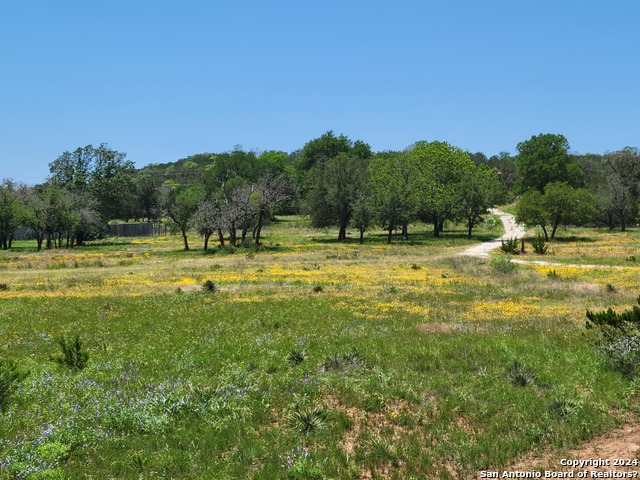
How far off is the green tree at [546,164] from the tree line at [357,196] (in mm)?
211

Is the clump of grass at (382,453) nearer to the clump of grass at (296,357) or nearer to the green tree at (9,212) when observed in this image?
the clump of grass at (296,357)

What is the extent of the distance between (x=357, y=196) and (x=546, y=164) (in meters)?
49.7

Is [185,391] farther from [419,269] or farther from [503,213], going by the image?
[503,213]

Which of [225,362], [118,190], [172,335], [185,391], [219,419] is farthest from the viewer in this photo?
[118,190]

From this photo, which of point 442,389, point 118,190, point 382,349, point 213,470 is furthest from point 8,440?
point 118,190

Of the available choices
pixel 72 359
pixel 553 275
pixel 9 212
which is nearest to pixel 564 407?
pixel 72 359

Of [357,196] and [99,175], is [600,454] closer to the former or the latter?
[357,196]

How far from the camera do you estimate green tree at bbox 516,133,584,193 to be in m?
99.8

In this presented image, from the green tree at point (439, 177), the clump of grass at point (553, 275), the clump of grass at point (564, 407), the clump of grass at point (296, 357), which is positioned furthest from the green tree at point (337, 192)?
the clump of grass at point (564, 407)

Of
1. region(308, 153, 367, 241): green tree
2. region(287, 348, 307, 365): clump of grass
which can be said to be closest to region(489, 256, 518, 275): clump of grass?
region(287, 348, 307, 365): clump of grass

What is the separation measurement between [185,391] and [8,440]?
3312 mm

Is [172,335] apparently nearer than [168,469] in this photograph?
No

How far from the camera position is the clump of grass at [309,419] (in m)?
8.98

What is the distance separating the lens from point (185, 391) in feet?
34.7
